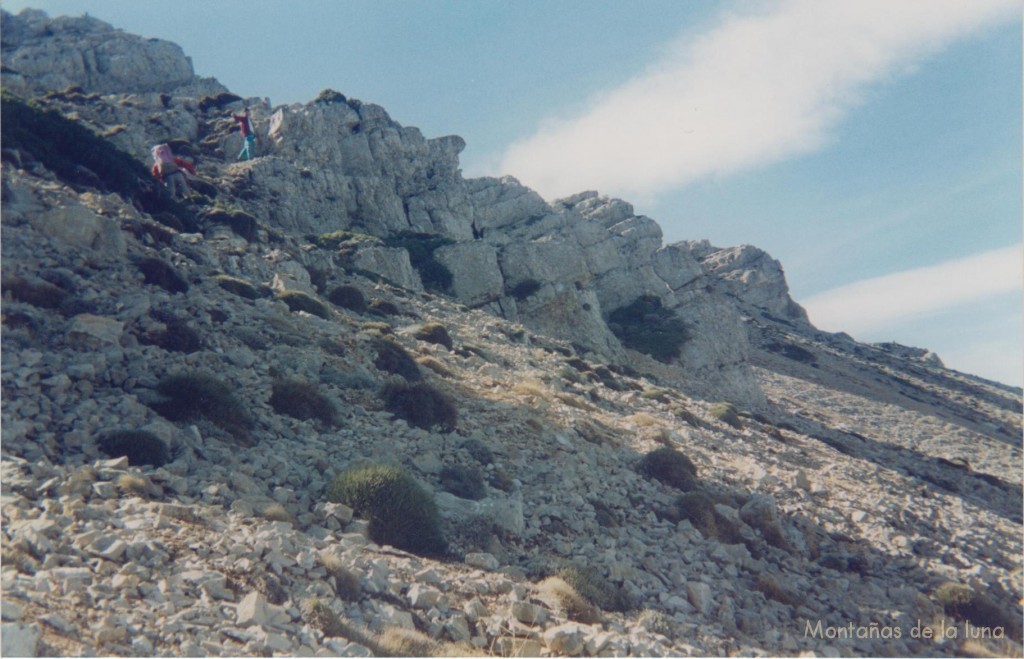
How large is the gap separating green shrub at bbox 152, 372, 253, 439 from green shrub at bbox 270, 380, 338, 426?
1.18 metres

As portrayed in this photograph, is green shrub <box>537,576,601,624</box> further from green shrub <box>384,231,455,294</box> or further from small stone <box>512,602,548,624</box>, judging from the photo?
green shrub <box>384,231,455,294</box>

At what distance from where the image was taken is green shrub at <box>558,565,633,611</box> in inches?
407

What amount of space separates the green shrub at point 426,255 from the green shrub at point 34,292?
104 ft

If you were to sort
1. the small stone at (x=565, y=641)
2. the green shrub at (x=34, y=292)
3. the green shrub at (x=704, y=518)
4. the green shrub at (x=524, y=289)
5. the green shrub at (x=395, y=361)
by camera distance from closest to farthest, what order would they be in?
1. the small stone at (x=565, y=641)
2. the green shrub at (x=34, y=292)
3. the green shrub at (x=704, y=518)
4. the green shrub at (x=395, y=361)
5. the green shrub at (x=524, y=289)

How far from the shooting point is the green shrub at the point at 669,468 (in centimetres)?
1783

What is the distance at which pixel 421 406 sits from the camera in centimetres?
1627

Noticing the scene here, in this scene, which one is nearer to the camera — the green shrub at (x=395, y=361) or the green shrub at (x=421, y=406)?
the green shrub at (x=421, y=406)

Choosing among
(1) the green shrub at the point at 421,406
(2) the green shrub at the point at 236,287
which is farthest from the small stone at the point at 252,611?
(2) the green shrub at the point at 236,287

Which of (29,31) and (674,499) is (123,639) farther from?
(29,31)

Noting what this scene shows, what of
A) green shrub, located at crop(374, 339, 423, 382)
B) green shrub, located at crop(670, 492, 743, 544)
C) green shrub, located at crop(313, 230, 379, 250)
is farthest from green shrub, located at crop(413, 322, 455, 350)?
green shrub, located at crop(313, 230, 379, 250)

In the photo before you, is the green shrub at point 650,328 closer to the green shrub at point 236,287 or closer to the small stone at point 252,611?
the green shrub at point 236,287

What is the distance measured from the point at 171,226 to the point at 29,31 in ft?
238

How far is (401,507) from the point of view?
1106 cm

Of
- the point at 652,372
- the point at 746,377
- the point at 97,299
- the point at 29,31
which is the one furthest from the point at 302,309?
the point at 29,31
